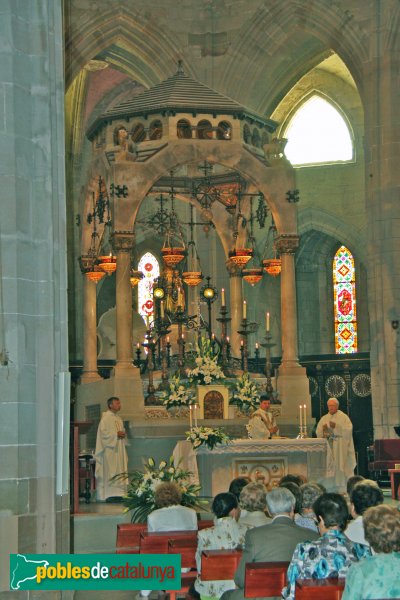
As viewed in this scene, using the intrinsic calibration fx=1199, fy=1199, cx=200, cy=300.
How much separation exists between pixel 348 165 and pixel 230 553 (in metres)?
23.0

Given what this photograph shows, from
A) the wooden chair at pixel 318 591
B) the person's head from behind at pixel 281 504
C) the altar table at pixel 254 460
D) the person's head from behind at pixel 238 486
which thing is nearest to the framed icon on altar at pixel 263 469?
the altar table at pixel 254 460

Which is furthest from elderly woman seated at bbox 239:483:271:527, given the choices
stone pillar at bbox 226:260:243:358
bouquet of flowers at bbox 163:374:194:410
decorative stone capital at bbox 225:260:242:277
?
decorative stone capital at bbox 225:260:242:277

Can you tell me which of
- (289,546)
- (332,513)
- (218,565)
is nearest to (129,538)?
(218,565)

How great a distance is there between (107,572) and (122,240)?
1166 cm

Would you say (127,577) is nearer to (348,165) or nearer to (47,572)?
(47,572)

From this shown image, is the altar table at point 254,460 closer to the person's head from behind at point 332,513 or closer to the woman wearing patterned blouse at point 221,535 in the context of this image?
the woman wearing patterned blouse at point 221,535

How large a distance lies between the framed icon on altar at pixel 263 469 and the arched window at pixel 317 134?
1524 cm

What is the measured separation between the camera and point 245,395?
18.2 metres

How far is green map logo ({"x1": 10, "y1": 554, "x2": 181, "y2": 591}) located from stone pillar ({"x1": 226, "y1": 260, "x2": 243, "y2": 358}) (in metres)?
12.9

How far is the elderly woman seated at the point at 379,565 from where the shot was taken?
5910 millimetres

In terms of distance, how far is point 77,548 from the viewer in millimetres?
14305

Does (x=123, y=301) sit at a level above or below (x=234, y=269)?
below

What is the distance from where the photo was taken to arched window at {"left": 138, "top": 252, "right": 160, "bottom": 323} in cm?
3117

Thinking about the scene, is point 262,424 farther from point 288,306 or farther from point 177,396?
point 288,306
